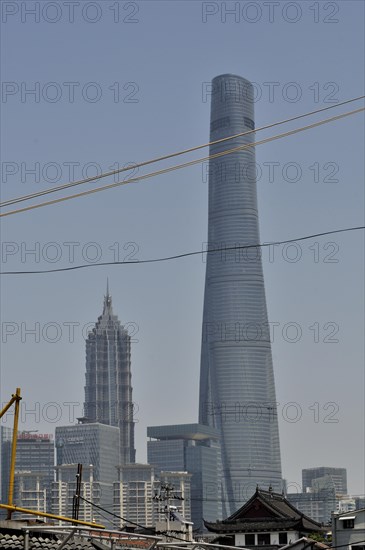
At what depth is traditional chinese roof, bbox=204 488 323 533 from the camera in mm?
88625

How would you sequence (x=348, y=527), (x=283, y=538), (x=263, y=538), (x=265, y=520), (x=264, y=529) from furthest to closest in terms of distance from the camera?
(x=265, y=520) < (x=263, y=538) < (x=264, y=529) < (x=283, y=538) < (x=348, y=527)

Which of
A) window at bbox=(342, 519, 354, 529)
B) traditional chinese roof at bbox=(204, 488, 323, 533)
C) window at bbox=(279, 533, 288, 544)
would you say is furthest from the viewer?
traditional chinese roof at bbox=(204, 488, 323, 533)

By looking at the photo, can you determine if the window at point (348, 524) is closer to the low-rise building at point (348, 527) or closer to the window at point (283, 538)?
the low-rise building at point (348, 527)

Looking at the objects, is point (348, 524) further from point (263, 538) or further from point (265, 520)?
point (265, 520)

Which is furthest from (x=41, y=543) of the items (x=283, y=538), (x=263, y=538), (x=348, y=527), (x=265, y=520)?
(x=265, y=520)

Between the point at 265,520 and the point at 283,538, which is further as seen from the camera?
the point at 265,520

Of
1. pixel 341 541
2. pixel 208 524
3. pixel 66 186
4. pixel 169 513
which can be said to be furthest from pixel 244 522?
pixel 66 186

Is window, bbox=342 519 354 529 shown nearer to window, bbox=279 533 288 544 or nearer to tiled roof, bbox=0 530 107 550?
window, bbox=279 533 288 544

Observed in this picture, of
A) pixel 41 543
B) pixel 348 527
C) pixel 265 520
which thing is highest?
pixel 265 520

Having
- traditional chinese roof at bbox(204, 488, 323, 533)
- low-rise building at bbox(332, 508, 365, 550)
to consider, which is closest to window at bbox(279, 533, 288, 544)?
traditional chinese roof at bbox(204, 488, 323, 533)

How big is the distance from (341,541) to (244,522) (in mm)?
21725

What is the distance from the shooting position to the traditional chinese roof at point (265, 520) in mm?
88625

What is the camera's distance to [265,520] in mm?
91438

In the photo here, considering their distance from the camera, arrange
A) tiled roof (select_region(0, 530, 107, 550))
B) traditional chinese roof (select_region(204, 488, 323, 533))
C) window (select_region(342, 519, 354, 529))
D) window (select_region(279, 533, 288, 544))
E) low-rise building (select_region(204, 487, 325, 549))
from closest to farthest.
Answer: tiled roof (select_region(0, 530, 107, 550))
window (select_region(342, 519, 354, 529))
window (select_region(279, 533, 288, 544))
low-rise building (select_region(204, 487, 325, 549))
traditional chinese roof (select_region(204, 488, 323, 533))
